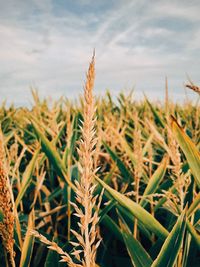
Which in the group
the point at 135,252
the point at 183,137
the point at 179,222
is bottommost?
the point at 135,252

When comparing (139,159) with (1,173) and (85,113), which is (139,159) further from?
(85,113)

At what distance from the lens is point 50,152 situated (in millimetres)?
1113

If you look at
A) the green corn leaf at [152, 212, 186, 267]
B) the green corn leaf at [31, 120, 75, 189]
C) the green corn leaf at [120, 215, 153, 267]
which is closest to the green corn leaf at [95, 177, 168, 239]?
the green corn leaf at [120, 215, 153, 267]

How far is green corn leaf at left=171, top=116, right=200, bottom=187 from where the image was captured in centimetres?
64

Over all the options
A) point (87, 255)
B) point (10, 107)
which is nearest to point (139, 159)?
point (87, 255)

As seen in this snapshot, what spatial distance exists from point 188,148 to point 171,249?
7.9 inches

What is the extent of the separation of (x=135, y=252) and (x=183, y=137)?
244 millimetres

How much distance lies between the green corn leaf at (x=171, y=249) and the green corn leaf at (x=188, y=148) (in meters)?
0.15

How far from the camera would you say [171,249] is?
536mm

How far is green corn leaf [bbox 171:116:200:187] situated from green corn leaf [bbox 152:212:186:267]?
152 mm

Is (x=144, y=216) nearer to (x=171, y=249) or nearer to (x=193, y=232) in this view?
(x=193, y=232)

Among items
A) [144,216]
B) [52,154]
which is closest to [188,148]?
[144,216]

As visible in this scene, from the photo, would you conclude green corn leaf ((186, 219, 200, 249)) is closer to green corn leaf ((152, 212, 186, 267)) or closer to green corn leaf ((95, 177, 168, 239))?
green corn leaf ((95, 177, 168, 239))

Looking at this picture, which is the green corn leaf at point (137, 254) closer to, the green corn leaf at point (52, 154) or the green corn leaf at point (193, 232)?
the green corn leaf at point (193, 232)
